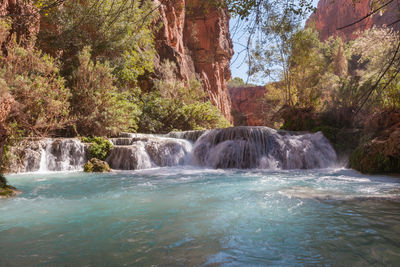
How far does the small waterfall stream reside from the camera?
32.3 feet

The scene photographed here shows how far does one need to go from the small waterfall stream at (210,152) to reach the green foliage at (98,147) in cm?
23

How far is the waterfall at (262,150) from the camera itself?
34.4 ft

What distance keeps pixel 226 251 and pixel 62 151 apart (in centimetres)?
951

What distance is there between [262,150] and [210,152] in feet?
7.43

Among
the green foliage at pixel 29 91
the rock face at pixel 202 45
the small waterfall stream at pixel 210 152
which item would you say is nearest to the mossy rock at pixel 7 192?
the green foliage at pixel 29 91

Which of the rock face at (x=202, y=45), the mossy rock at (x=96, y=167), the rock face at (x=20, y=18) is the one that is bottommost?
the mossy rock at (x=96, y=167)

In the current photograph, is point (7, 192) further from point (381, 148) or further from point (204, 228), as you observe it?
point (381, 148)

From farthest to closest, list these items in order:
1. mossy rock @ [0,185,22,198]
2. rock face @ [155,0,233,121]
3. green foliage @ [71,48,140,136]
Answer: rock face @ [155,0,233,121] → green foliage @ [71,48,140,136] → mossy rock @ [0,185,22,198]

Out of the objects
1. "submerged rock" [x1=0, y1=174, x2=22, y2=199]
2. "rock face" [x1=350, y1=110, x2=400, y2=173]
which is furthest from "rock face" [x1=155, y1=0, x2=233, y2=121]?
"submerged rock" [x1=0, y1=174, x2=22, y2=199]

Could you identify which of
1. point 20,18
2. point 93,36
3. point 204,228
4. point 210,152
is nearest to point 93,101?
point 20,18

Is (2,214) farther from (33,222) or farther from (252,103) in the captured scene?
(252,103)

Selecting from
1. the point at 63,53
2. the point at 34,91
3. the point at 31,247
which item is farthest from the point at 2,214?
the point at 63,53

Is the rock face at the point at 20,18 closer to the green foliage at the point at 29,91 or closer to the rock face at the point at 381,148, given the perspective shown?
the green foliage at the point at 29,91

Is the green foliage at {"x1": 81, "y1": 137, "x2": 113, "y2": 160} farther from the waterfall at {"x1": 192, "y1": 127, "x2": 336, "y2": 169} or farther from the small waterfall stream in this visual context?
the waterfall at {"x1": 192, "y1": 127, "x2": 336, "y2": 169}
